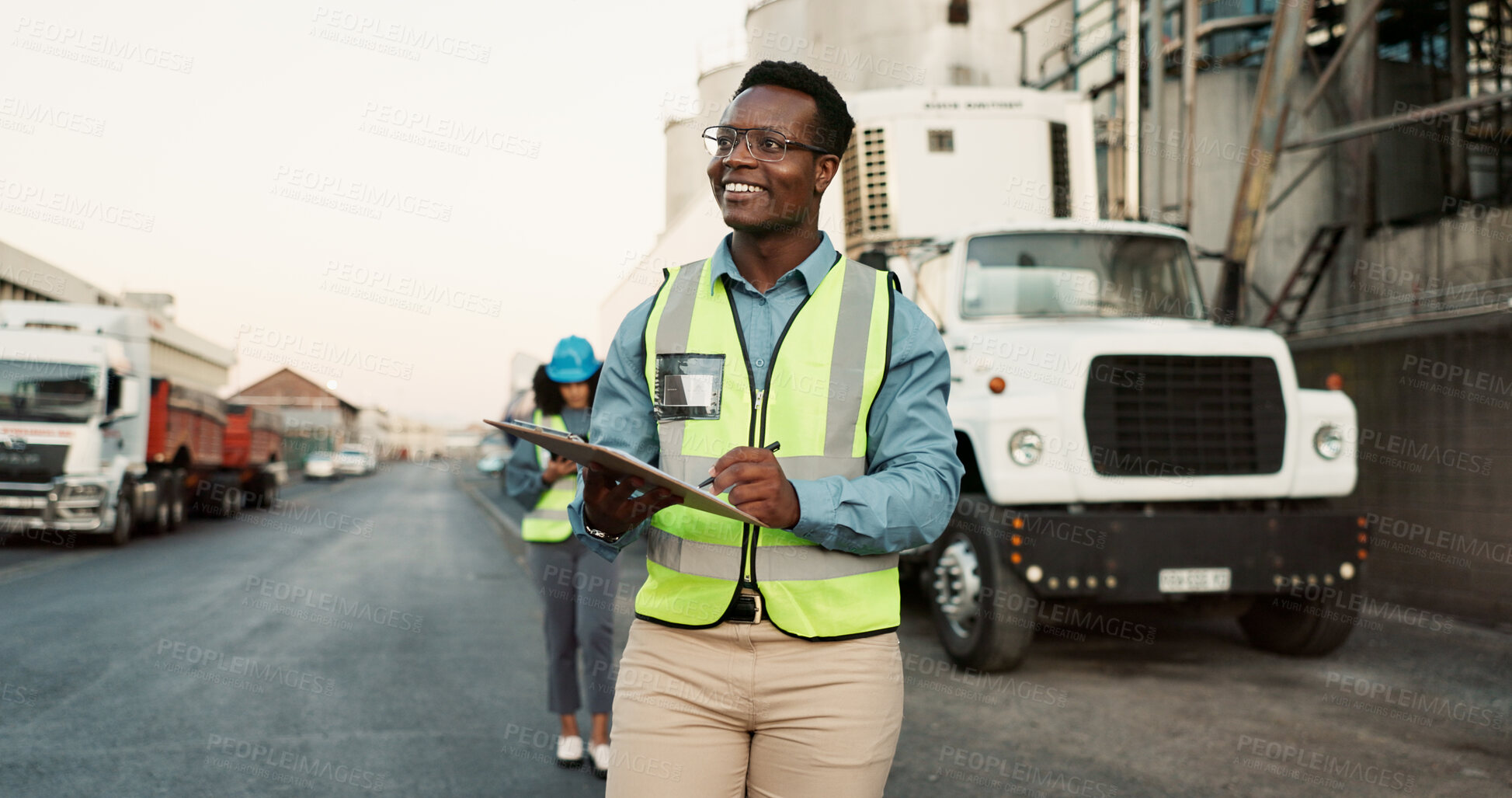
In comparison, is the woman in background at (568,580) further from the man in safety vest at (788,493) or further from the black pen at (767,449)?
the black pen at (767,449)

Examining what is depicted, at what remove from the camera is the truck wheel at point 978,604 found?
21.6ft

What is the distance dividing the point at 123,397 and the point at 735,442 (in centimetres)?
1618

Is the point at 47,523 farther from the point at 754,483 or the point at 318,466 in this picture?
the point at 318,466

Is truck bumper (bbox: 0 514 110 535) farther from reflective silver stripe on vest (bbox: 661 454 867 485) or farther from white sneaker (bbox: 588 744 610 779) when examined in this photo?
reflective silver stripe on vest (bbox: 661 454 867 485)

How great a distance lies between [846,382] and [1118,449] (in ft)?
16.9

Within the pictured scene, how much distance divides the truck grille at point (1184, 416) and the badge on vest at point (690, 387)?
5098mm

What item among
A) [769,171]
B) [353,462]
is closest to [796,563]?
[769,171]

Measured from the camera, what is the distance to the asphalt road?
4.85 m

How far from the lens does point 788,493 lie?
1800 millimetres
